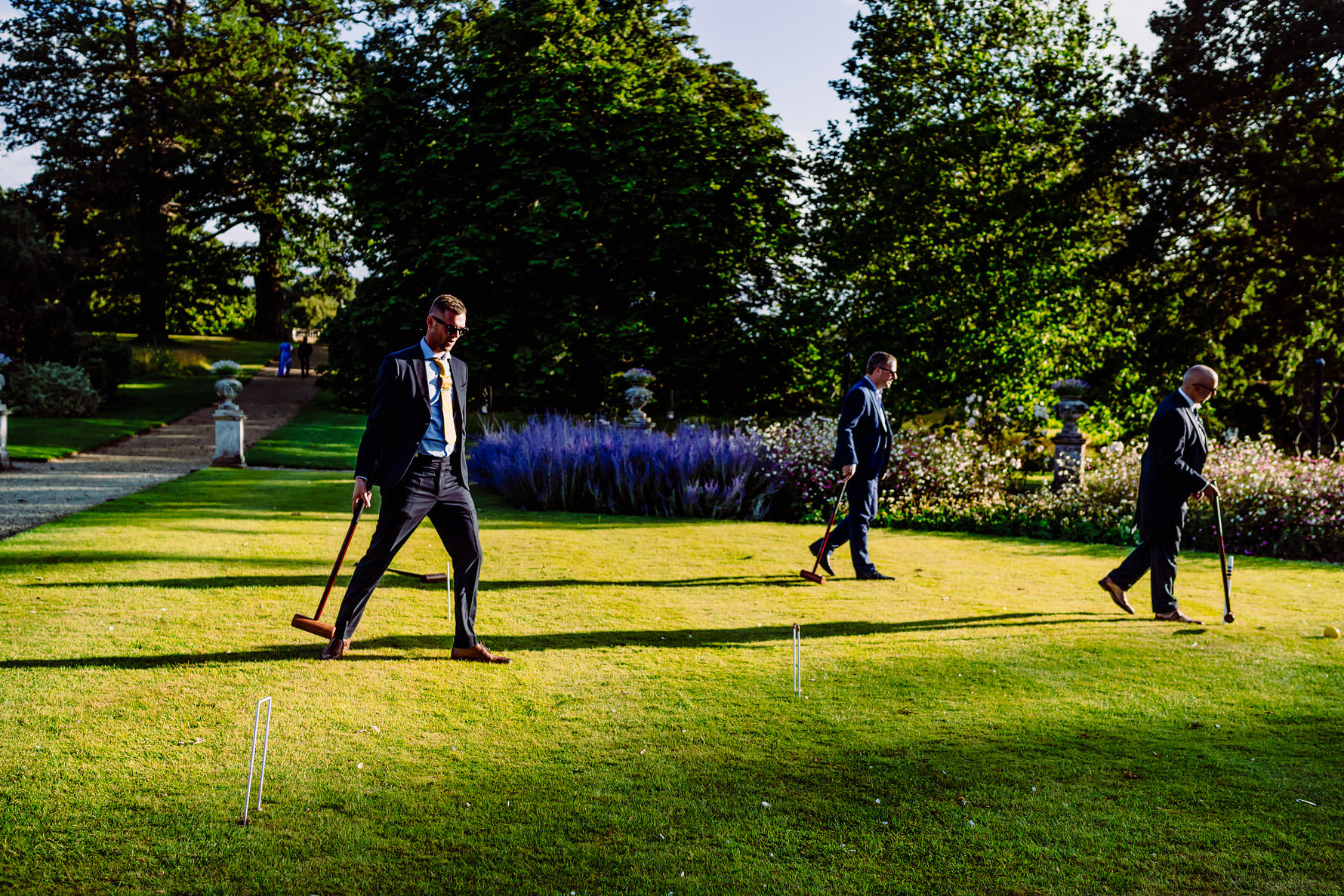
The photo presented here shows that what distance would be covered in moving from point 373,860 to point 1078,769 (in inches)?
124

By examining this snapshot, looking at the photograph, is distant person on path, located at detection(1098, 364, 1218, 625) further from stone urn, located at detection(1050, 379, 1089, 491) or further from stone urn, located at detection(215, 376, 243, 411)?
stone urn, located at detection(215, 376, 243, 411)

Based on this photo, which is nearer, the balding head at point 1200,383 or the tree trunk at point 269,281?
the balding head at point 1200,383

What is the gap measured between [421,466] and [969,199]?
13707 millimetres

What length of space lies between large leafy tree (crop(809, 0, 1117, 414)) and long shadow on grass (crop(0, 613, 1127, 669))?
9.30 metres

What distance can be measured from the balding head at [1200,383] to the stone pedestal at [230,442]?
16.2m

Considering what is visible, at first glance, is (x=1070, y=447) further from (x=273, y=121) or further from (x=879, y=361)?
(x=273, y=121)

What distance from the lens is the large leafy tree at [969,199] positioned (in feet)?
54.5

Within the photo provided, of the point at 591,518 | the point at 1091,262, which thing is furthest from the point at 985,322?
the point at 591,518

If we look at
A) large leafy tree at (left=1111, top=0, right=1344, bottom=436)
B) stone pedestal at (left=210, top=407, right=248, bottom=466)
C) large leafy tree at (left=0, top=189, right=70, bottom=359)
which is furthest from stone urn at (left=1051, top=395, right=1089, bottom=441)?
large leafy tree at (left=0, top=189, right=70, bottom=359)

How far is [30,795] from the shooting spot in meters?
3.99

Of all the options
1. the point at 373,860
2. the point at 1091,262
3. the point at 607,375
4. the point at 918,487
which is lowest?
the point at 373,860

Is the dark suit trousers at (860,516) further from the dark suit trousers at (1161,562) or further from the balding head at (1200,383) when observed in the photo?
the balding head at (1200,383)

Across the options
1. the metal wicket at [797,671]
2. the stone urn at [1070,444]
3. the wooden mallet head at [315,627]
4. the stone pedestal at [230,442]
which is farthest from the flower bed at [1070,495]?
the stone pedestal at [230,442]

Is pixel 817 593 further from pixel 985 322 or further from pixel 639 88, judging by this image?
pixel 639 88
